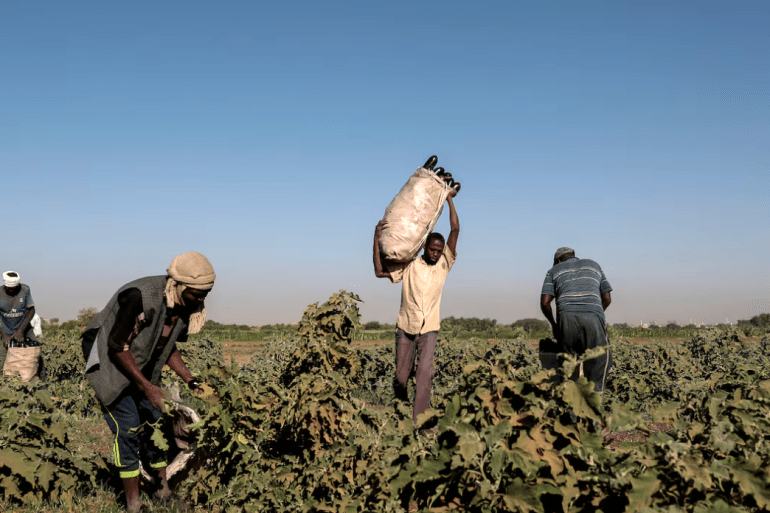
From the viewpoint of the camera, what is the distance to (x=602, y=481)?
1921mm

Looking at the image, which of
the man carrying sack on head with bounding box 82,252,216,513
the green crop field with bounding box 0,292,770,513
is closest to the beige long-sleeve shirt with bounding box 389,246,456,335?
the green crop field with bounding box 0,292,770,513

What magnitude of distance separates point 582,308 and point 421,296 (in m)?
1.61

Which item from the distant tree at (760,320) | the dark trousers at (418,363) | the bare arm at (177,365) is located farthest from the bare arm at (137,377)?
the distant tree at (760,320)

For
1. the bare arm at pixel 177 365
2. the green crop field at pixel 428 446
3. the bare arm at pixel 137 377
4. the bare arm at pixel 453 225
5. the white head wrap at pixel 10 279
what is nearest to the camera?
the green crop field at pixel 428 446

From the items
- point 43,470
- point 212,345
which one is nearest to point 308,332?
point 43,470

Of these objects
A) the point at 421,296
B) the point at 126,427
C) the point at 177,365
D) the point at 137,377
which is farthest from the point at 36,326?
the point at 421,296

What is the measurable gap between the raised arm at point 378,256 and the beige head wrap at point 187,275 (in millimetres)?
2237

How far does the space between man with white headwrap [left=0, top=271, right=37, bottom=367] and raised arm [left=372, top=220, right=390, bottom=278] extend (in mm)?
6102

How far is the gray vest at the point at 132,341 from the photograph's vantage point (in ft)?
12.0

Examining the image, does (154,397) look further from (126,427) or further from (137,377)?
(126,427)

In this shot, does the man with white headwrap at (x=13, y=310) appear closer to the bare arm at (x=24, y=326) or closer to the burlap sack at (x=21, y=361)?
the bare arm at (x=24, y=326)

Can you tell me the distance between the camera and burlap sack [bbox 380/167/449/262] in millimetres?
5496

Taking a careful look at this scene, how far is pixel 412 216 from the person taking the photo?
5.50 meters

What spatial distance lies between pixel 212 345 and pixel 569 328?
1050cm
